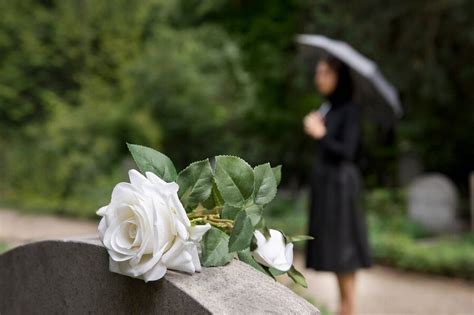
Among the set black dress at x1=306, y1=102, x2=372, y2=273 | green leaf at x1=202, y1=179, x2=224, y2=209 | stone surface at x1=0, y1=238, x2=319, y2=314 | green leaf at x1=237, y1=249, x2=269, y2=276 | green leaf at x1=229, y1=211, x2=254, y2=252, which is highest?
black dress at x1=306, y1=102, x2=372, y2=273

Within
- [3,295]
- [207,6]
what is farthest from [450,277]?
[207,6]

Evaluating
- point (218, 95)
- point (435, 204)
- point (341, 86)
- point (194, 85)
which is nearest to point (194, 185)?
point (341, 86)

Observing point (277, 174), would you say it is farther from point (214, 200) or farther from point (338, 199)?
point (338, 199)

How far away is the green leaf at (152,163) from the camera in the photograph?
1.46 m

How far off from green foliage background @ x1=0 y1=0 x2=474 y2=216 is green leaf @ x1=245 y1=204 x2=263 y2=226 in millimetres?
10338

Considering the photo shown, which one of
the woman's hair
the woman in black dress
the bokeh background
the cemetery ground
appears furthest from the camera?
the bokeh background

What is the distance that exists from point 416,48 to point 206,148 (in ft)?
17.8

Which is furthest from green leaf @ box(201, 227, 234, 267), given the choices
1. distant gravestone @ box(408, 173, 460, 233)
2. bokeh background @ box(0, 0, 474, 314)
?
distant gravestone @ box(408, 173, 460, 233)

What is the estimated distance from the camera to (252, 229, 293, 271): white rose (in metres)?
1.50

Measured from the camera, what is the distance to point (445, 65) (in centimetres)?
1216

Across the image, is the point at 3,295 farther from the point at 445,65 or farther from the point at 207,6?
the point at 207,6

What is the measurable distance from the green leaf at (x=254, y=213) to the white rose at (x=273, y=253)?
0.23 ft

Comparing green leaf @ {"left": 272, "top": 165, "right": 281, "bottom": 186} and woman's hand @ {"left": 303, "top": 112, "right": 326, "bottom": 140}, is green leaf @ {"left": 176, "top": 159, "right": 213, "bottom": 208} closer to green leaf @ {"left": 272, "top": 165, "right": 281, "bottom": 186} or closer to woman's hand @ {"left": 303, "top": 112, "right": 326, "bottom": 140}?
green leaf @ {"left": 272, "top": 165, "right": 281, "bottom": 186}

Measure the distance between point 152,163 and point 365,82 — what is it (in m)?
5.11
